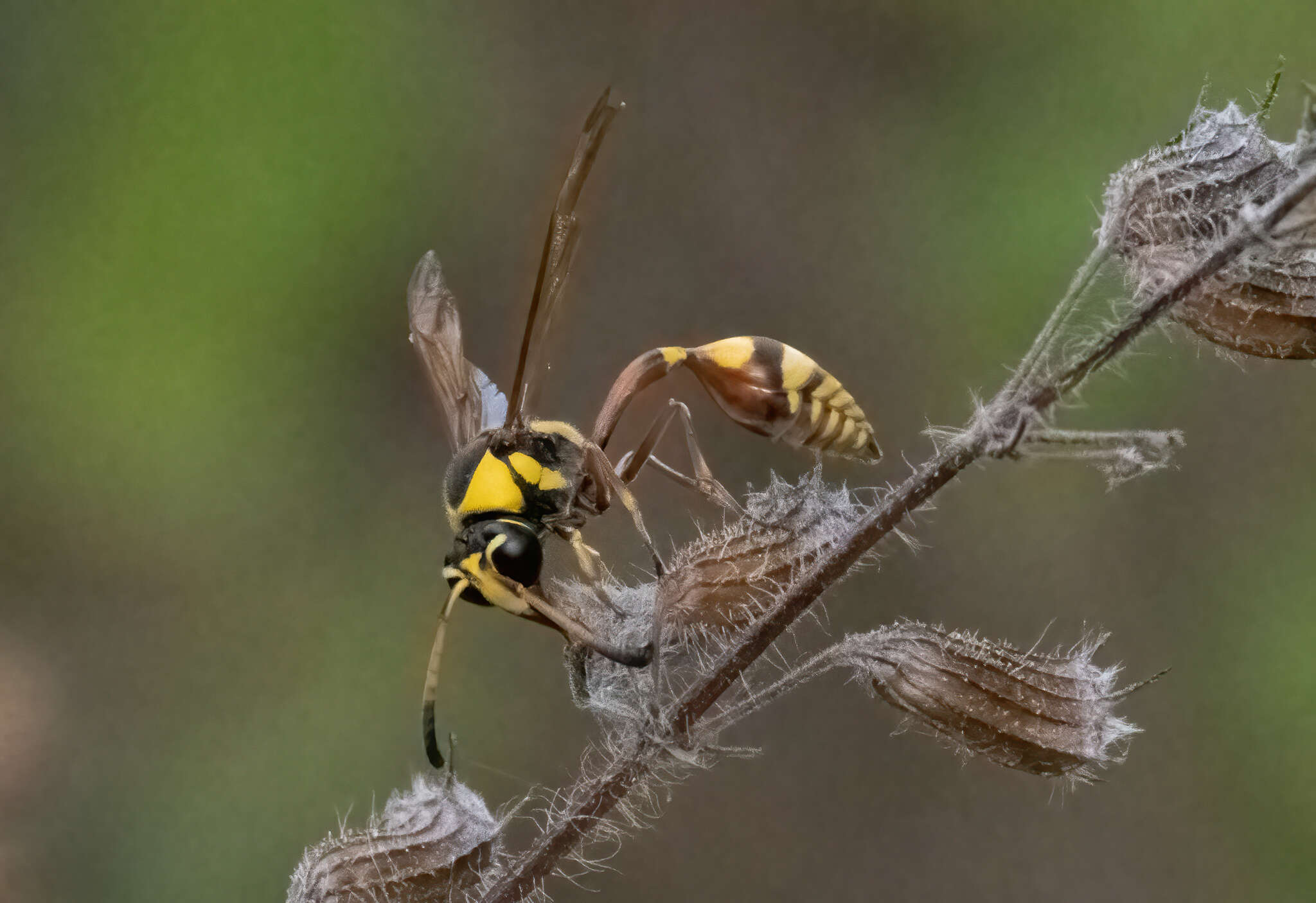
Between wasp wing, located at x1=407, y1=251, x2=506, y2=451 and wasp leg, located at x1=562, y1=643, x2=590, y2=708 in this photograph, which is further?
wasp wing, located at x1=407, y1=251, x2=506, y2=451

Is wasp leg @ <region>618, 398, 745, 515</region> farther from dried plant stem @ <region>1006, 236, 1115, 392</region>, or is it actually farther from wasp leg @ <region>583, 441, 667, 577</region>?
dried plant stem @ <region>1006, 236, 1115, 392</region>

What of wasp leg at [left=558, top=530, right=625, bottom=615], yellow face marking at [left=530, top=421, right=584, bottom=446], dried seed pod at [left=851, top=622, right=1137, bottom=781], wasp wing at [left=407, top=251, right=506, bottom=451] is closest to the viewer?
dried seed pod at [left=851, top=622, right=1137, bottom=781]

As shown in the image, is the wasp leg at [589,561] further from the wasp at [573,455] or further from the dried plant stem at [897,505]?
the dried plant stem at [897,505]

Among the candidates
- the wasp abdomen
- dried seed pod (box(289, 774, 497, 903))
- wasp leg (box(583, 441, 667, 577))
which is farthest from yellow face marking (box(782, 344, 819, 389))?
dried seed pod (box(289, 774, 497, 903))

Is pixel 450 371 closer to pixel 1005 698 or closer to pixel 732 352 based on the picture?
pixel 732 352

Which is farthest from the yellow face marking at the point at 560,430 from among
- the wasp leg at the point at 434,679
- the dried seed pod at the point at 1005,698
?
the dried seed pod at the point at 1005,698

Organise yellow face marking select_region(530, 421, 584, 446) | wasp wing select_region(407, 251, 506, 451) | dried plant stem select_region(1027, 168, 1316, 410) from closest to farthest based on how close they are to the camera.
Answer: dried plant stem select_region(1027, 168, 1316, 410) < yellow face marking select_region(530, 421, 584, 446) < wasp wing select_region(407, 251, 506, 451)

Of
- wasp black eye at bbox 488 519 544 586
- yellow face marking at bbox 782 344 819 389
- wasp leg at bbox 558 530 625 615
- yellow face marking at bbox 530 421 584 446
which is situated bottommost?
wasp black eye at bbox 488 519 544 586

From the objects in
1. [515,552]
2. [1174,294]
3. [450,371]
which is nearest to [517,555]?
[515,552]
